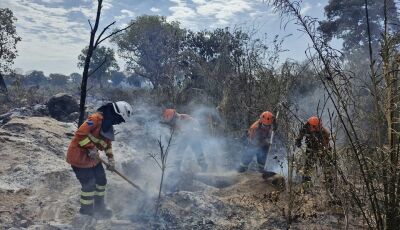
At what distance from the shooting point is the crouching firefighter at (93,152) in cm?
523

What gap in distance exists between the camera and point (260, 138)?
7906 millimetres

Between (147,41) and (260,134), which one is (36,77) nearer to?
(147,41)

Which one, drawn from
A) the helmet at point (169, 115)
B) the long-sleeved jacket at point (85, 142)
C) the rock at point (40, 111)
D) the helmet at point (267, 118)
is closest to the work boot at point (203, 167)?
the helmet at point (169, 115)

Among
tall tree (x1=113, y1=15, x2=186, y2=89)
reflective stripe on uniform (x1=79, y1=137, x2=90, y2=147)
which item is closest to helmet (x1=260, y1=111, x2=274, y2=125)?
reflective stripe on uniform (x1=79, y1=137, x2=90, y2=147)

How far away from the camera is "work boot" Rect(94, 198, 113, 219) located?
5.40 m

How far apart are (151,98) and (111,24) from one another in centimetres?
1088

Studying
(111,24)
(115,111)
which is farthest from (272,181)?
(111,24)

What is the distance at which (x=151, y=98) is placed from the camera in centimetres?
1848

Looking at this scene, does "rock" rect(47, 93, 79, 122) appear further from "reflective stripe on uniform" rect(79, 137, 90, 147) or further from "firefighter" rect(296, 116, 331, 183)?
"firefighter" rect(296, 116, 331, 183)

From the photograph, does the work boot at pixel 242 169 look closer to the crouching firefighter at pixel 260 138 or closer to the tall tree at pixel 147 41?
the crouching firefighter at pixel 260 138

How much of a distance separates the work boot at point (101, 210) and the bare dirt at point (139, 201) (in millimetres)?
102

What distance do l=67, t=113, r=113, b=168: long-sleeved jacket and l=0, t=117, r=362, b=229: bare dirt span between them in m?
0.78

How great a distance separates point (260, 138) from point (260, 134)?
9cm

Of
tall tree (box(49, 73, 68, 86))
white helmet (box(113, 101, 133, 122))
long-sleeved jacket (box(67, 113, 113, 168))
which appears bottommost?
long-sleeved jacket (box(67, 113, 113, 168))
